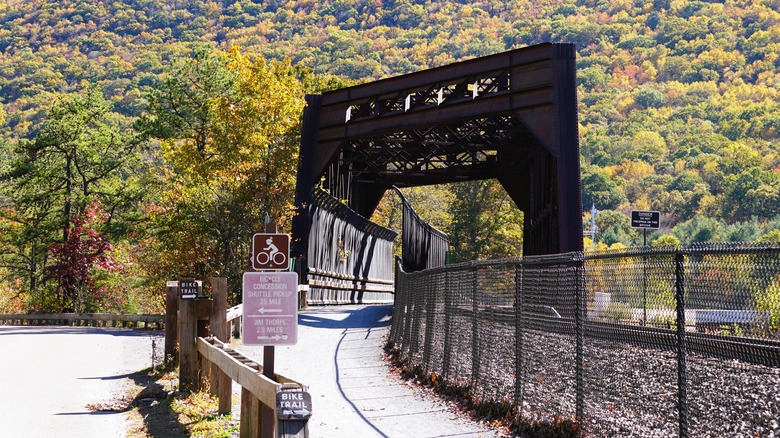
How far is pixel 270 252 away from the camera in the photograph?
10.0 m

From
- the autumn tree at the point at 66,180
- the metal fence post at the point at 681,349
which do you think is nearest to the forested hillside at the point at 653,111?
the autumn tree at the point at 66,180

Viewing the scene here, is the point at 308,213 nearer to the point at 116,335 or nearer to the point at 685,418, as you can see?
the point at 116,335

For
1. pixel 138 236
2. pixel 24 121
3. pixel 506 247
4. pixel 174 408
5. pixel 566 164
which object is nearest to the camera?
pixel 174 408

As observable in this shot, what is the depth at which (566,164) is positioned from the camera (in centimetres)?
2662

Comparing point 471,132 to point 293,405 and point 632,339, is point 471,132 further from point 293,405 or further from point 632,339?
point 293,405

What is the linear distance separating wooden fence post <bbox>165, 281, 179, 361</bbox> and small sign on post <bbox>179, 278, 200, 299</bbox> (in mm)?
2078

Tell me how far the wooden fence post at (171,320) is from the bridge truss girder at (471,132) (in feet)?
38.1

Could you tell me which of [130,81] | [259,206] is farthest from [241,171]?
[130,81]

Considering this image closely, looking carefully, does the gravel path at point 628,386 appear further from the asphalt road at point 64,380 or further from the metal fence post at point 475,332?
the asphalt road at point 64,380

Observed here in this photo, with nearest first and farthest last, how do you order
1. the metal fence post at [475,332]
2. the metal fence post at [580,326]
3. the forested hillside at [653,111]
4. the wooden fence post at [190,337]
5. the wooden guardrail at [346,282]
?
the metal fence post at [580,326]
the metal fence post at [475,332]
the wooden fence post at [190,337]
the wooden guardrail at [346,282]
the forested hillside at [653,111]

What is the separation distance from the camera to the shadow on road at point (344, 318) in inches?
1109

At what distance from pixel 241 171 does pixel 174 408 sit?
24.8 metres

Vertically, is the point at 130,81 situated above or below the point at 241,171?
above

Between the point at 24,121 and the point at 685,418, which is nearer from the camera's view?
the point at 685,418
